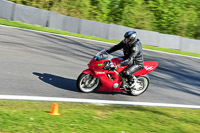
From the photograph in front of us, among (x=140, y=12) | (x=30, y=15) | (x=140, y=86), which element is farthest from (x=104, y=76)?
(x=140, y=12)

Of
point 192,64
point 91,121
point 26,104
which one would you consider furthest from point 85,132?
point 192,64

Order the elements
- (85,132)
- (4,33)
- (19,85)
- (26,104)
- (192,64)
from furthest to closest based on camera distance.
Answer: (192,64) < (4,33) < (19,85) < (26,104) < (85,132)

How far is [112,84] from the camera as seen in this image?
8781 millimetres

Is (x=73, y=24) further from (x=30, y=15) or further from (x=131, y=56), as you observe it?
(x=131, y=56)

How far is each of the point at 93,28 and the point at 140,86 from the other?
1339cm

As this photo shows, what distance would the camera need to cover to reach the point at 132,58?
8586mm

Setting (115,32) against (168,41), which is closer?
(115,32)

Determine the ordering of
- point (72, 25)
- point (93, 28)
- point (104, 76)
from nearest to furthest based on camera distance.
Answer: point (104, 76), point (72, 25), point (93, 28)

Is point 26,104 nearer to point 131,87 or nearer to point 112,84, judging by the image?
point 112,84

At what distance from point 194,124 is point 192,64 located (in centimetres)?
1196

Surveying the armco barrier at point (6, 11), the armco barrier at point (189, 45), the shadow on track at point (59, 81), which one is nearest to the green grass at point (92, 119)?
the shadow on track at point (59, 81)

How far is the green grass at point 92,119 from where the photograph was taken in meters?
5.73

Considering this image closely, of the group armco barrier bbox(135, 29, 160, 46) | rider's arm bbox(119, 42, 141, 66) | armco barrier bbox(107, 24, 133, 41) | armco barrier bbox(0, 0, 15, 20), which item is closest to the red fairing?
rider's arm bbox(119, 42, 141, 66)

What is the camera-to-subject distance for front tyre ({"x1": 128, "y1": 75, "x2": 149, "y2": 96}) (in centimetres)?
940
